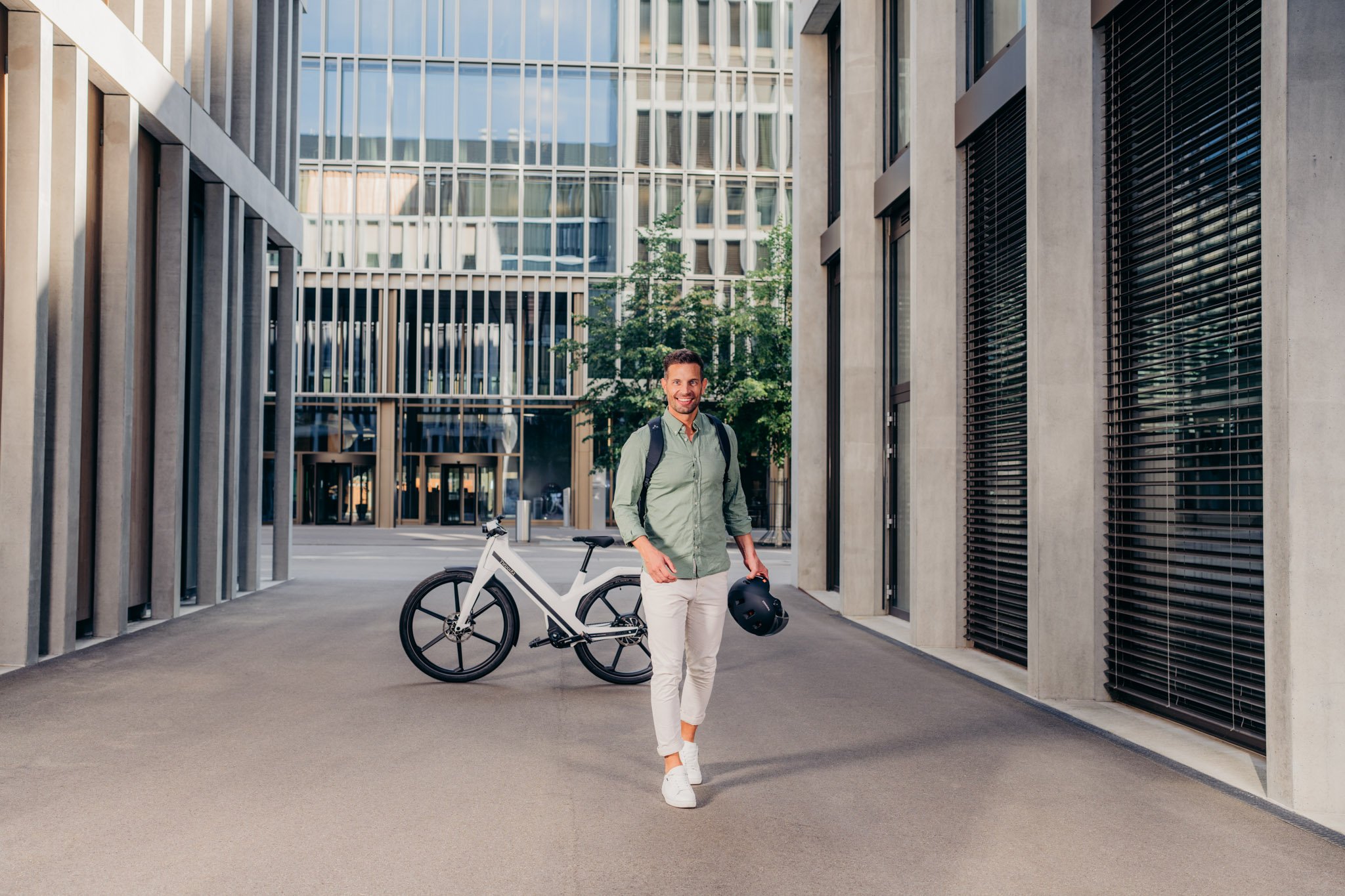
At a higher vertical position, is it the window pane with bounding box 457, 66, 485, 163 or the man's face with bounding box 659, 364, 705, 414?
the window pane with bounding box 457, 66, 485, 163

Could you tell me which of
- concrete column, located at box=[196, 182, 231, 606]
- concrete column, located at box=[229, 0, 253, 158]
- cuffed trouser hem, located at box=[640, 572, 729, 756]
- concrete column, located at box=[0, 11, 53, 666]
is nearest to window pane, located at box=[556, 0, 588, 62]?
concrete column, located at box=[229, 0, 253, 158]

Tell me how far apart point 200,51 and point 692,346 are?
1715cm

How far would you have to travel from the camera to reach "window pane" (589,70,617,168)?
3844 centimetres

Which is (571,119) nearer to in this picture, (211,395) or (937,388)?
(211,395)

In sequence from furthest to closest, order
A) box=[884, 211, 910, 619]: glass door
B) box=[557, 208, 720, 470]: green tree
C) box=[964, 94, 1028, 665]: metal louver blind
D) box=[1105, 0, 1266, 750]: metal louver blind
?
box=[557, 208, 720, 470]: green tree, box=[884, 211, 910, 619]: glass door, box=[964, 94, 1028, 665]: metal louver blind, box=[1105, 0, 1266, 750]: metal louver blind

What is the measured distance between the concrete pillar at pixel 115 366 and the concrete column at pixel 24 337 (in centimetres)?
141

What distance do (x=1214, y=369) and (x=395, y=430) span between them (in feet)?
113

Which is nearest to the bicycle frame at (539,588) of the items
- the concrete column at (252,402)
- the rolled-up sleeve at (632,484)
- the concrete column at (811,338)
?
the rolled-up sleeve at (632,484)

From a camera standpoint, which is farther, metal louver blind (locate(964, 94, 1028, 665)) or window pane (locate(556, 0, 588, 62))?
window pane (locate(556, 0, 588, 62))

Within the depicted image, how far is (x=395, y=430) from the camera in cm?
3844

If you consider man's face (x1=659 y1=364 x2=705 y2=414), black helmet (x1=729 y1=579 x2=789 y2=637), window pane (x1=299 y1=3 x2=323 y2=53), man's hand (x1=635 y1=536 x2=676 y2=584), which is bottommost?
black helmet (x1=729 y1=579 x2=789 y2=637)

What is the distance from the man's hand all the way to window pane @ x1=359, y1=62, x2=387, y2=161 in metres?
36.2

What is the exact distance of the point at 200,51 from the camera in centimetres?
1241

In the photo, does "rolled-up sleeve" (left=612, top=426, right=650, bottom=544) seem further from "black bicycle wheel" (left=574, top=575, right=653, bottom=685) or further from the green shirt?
"black bicycle wheel" (left=574, top=575, right=653, bottom=685)
